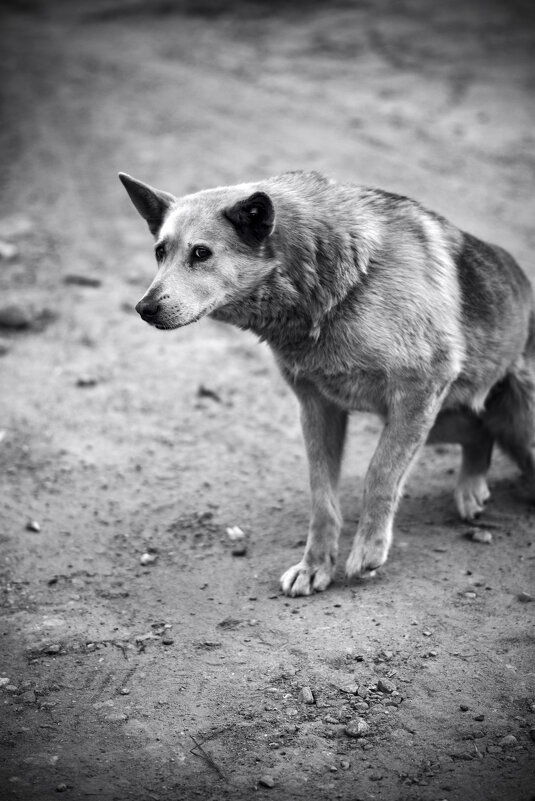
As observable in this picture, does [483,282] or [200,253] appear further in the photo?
[483,282]

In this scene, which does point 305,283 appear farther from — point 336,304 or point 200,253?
point 200,253

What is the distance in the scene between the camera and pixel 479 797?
2.71 metres

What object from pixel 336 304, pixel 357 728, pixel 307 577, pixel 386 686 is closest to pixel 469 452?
pixel 307 577

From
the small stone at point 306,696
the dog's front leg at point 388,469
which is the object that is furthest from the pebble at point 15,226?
the small stone at point 306,696

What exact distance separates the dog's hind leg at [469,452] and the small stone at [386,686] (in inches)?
63.7

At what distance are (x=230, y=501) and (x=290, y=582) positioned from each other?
3.56 feet

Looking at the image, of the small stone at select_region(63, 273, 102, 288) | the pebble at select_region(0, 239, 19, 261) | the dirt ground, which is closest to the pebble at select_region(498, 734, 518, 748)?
the dirt ground

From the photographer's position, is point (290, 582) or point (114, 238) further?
point (114, 238)

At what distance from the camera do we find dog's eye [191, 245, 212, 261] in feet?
12.0

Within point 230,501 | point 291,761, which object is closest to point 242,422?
point 230,501

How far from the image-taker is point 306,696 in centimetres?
317

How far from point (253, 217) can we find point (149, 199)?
69 cm

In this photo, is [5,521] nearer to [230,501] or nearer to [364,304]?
[230,501]

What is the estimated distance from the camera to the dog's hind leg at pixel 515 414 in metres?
4.61
